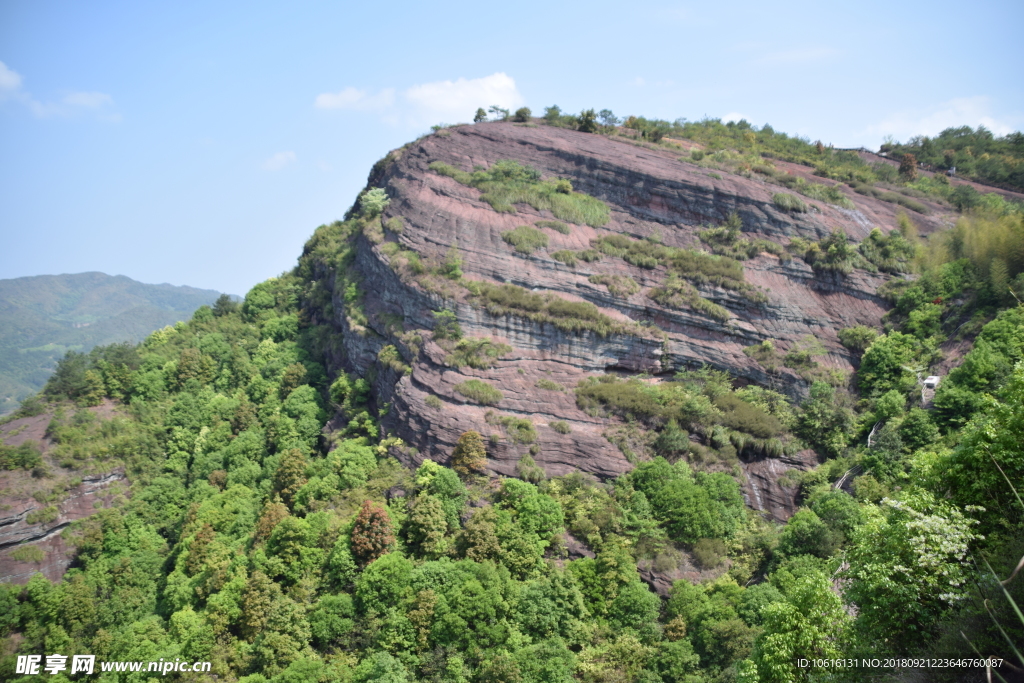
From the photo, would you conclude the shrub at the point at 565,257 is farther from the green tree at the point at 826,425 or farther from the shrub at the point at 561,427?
the green tree at the point at 826,425

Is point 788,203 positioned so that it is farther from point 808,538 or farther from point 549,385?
point 808,538

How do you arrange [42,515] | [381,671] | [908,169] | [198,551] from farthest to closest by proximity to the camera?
[908,169] < [42,515] < [198,551] < [381,671]

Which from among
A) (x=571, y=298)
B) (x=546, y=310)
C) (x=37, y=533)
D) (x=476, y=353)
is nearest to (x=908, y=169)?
(x=571, y=298)

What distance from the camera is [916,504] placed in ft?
52.5

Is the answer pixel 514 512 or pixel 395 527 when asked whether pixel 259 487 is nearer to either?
pixel 395 527

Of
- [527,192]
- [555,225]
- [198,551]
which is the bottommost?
[198,551]

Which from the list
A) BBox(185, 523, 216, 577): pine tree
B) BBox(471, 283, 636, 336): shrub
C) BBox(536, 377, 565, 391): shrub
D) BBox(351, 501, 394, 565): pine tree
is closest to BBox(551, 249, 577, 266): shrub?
BBox(471, 283, 636, 336): shrub

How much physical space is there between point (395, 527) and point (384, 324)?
551 inches

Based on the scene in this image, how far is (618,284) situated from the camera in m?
40.3

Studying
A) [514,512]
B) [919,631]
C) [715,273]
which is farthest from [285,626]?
[715,273]

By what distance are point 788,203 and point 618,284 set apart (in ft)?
52.8

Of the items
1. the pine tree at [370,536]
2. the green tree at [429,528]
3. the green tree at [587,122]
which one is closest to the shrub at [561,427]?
the green tree at [429,528]

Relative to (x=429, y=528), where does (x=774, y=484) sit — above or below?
above

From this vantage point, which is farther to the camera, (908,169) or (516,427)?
(908,169)
